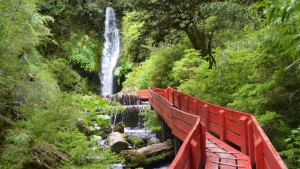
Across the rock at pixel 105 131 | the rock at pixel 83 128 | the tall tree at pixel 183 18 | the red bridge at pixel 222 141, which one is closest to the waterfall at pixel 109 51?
the rock at pixel 105 131

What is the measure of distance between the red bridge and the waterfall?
1733 centimetres

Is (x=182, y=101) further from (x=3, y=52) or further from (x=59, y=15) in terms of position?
(x=59, y=15)

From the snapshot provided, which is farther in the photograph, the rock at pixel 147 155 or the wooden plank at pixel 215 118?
the rock at pixel 147 155

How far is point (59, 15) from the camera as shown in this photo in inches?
995

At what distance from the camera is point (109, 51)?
28469 millimetres

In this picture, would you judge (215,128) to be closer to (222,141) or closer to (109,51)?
(222,141)

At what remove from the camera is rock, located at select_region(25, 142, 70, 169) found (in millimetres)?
6504

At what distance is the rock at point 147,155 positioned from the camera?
33.4ft

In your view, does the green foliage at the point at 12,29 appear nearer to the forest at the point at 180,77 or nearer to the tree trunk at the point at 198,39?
the forest at the point at 180,77

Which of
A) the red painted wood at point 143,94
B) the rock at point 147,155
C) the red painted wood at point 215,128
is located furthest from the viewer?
the red painted wood at point 143,94

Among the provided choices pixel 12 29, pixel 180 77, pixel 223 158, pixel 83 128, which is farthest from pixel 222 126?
pixel 180 77

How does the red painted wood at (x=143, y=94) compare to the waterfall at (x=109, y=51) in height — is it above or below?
below

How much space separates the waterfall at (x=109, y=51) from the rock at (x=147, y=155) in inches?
580

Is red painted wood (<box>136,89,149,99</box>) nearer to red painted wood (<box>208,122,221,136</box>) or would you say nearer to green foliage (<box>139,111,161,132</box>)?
green foliage (<box>139,111,161,132</box>)
